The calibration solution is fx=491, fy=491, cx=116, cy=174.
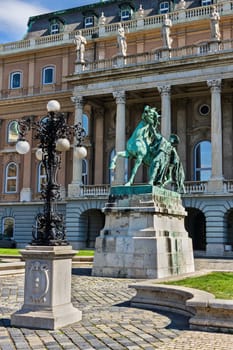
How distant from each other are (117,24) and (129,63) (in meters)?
5.65

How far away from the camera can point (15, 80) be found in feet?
151

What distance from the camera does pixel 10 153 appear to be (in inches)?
1758

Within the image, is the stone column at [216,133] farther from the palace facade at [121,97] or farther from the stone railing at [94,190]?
the stone railing at [94,190]

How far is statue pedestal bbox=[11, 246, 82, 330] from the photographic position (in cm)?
834

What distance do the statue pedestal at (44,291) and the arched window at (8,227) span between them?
35.0 m

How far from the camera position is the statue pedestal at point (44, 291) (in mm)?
8336

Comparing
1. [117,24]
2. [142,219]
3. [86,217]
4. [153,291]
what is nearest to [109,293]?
[153,291]

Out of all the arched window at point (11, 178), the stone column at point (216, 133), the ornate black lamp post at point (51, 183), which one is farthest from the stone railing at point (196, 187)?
the ornate black lamp post at point (51, 183)

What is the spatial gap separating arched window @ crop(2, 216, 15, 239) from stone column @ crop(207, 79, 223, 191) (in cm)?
1864

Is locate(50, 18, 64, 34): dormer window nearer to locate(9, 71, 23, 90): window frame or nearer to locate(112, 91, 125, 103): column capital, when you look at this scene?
locate(9, 71, 23, 90): window frame

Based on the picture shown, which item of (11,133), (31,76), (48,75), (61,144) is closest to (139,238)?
(61,144)

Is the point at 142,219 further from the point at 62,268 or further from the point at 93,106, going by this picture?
the point at 93,106

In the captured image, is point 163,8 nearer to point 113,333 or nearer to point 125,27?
point 125,27

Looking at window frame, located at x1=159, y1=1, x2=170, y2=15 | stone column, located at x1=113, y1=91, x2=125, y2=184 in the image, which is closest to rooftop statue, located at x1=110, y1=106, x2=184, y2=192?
stone column, located at x1=113, y1=91, x2=125, y2=184
